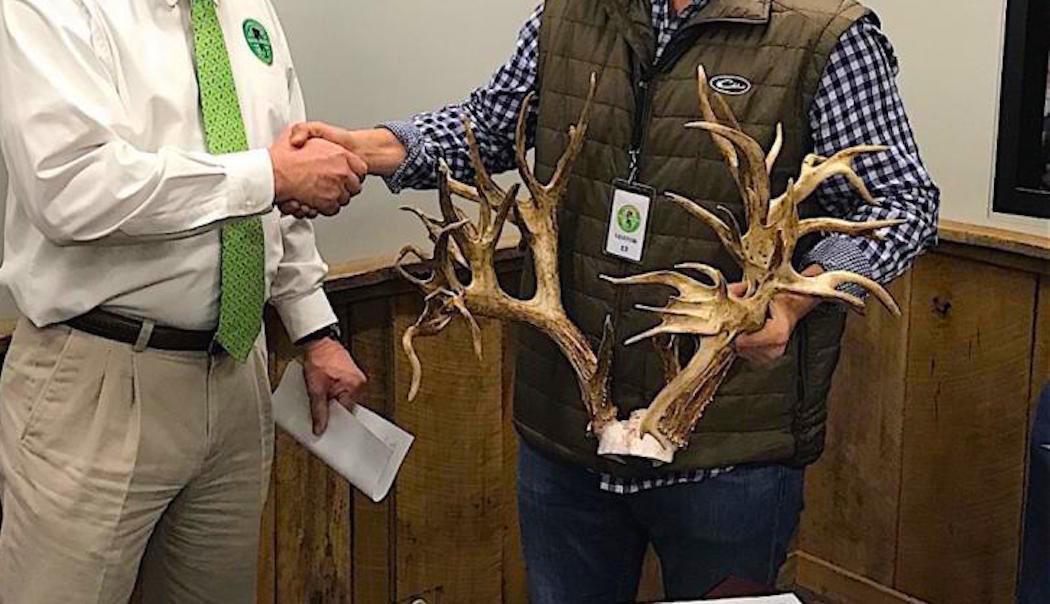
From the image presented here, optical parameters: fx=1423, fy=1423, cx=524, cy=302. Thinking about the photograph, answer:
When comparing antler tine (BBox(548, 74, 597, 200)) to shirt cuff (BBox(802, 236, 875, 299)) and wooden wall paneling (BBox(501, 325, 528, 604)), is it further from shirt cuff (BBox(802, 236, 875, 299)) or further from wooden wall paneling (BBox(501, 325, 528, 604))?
wooden wall paneling (BBox(501, 325, 528, 604))

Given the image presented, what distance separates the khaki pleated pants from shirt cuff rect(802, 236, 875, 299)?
2.79ft

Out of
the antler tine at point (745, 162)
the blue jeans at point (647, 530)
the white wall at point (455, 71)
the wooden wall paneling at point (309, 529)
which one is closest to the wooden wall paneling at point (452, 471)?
the wooden wall paneling at point (309, 529)

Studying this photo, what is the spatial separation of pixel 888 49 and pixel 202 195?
89 cm

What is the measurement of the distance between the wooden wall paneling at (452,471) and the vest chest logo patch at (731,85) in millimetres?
1061

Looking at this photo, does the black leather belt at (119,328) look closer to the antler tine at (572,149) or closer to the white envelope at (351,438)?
the white envelope at (351,438)

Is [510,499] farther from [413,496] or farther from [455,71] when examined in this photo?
[455,71]

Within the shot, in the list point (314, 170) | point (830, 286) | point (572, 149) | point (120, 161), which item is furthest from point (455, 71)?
point (830, 286)

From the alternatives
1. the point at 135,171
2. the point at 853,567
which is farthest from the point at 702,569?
the point at 853,567

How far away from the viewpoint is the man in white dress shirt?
1744 mm

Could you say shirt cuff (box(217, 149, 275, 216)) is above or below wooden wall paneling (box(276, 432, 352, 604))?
above

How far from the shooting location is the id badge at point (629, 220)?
180cm

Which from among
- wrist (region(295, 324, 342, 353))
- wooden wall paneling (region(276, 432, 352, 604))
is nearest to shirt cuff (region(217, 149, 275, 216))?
wrist (region(295, 324, 342, 353))

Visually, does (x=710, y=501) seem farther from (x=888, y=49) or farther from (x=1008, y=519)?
(x=1008, y=519)

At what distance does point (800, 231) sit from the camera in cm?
158
